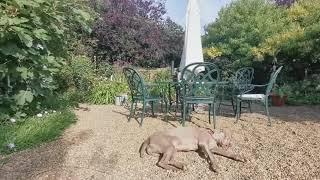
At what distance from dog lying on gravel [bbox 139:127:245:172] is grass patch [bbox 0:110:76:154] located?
1264 millimetres

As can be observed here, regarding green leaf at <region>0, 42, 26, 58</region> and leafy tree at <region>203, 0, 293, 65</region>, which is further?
leafy tree at <region>203, 0, 293, 65</region>

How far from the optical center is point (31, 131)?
4.78 m

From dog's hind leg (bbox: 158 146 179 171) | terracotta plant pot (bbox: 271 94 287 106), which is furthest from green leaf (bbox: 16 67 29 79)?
terracotta plant pot (bbox: 271 94 287 106)

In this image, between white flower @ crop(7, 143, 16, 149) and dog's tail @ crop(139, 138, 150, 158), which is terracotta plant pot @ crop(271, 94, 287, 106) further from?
white flower @ crop(7, 143, 16, 149)

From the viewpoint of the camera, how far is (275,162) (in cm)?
379

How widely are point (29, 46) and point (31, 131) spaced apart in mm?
1076

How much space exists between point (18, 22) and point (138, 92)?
2.20m

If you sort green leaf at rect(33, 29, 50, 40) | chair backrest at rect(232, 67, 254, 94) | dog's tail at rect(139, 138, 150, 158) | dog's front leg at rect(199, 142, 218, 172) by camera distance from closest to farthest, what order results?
dog's front leg at rect(199, 142, 218, 172) → dog's tail at rect(139, 138, 150, 158) → green leaf at rect(33, 29, 50, 40) → chair backrest at rect(232, 67, 254, 94)

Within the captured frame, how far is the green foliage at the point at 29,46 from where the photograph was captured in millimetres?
4273

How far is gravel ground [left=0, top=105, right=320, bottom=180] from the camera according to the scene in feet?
11.8

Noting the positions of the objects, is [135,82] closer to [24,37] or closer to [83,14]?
[83,14]

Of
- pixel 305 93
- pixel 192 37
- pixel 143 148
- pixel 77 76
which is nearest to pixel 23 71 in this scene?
pixel 143 148

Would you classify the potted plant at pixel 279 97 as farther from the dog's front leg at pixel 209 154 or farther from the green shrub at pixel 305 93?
the dog's front leg at pixel 209 154

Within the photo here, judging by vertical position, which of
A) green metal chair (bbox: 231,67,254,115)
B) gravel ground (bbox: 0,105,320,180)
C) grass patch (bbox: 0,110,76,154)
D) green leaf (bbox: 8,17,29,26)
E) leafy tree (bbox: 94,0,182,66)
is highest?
leafy tree (bbox: 94,0,182,66)
